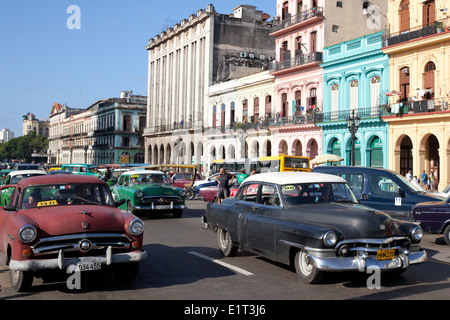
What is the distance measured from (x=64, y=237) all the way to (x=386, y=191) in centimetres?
879

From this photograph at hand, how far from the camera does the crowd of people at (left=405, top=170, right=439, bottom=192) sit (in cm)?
2975

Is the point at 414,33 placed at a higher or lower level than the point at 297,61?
lower

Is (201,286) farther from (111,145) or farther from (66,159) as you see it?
(66,159)

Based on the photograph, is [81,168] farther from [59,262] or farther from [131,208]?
[59,262]

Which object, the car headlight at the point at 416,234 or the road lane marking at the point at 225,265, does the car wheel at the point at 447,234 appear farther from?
the road lane marking at the point at 225,265

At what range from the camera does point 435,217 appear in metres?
12.1

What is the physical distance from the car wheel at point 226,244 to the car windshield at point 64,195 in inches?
93.0

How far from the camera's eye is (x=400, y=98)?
33094mm

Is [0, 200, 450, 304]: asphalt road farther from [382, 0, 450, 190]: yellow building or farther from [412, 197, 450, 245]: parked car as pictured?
[382, 0, 450, 190]: yellow building

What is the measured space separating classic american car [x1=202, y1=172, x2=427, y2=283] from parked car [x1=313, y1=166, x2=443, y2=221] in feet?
14.5

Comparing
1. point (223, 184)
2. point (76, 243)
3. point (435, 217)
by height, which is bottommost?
point (435, 217)

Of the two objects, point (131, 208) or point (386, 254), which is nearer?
point (386, 254)

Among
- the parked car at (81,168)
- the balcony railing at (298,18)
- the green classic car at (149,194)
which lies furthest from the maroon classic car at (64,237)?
the balcony railing at (298,18)

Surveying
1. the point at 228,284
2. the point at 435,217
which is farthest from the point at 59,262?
the point at 435,217
